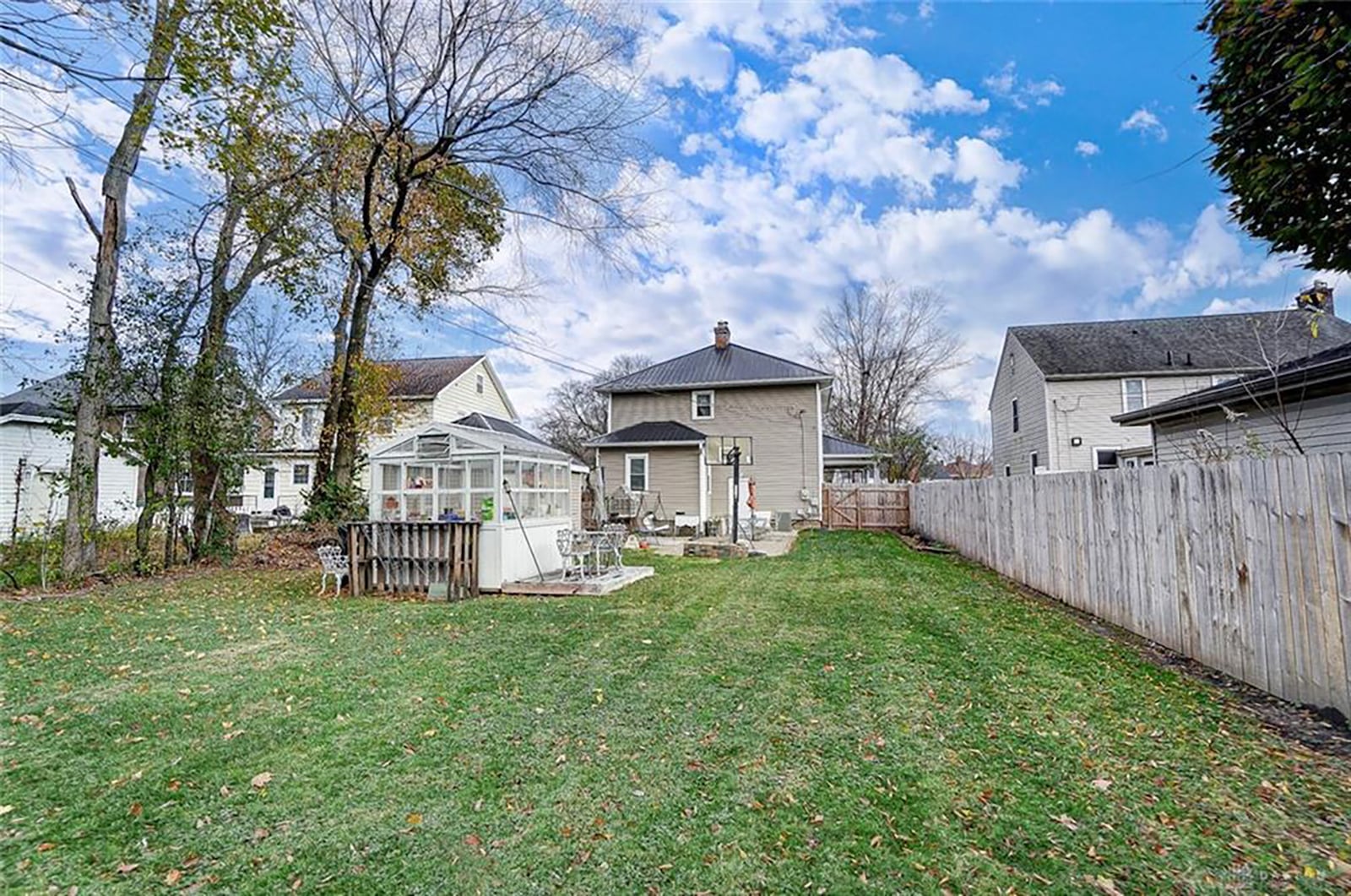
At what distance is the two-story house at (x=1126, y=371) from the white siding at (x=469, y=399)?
67.6 feet

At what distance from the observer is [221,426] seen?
11445mm

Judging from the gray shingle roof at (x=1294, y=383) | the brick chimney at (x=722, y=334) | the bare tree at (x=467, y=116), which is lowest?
the gray shingle roof at (x=1294, y=383)

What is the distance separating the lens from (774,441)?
69.3 feet

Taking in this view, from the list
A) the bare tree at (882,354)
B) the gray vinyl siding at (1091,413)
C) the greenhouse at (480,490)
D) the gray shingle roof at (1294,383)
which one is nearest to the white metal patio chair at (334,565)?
the greenhouse at (480,490)

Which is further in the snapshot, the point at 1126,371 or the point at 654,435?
the point at 654,435

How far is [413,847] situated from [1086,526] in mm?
7345

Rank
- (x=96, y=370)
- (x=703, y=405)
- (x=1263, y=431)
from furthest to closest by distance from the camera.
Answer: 1. (x=703, y=405)
2. (x=96, y=370)
3. (x=1263, y=431)

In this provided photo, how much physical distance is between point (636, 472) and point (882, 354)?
1859 centimetres

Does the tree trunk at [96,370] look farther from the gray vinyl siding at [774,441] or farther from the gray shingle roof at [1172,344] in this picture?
the gray shingle roof at [1172,344]

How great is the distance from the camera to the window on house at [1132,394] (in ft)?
65.9

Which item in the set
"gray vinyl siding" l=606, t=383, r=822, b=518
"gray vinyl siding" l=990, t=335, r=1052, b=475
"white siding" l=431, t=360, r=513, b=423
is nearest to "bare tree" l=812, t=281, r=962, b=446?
"gray vinyl siding" l=990, t=335, r=1052, b=475

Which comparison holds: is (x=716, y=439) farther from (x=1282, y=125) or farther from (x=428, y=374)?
(x=1282, y=125)

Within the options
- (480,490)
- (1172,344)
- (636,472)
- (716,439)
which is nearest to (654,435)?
(636,472)

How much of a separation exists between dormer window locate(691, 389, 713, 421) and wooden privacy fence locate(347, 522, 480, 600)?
1338 centimetres
